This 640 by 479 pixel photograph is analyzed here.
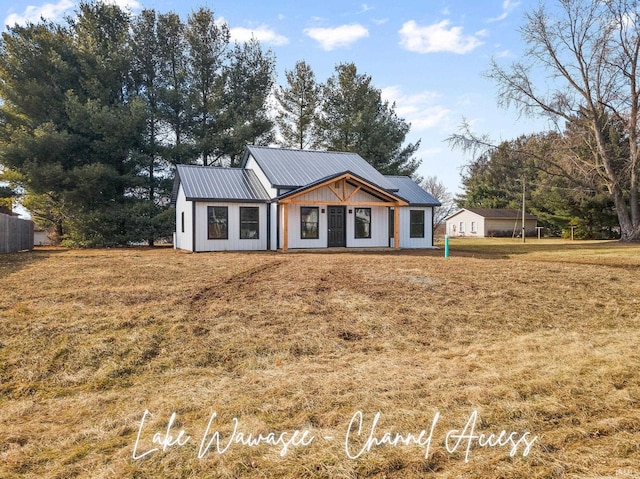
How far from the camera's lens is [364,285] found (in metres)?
9.09

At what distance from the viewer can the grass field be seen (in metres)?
2.94

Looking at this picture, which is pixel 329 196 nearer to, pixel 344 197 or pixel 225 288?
pixel 344 197

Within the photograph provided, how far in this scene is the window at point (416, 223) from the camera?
72.0 ft

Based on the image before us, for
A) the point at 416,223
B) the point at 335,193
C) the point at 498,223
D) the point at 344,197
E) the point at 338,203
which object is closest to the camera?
the point at 335,193

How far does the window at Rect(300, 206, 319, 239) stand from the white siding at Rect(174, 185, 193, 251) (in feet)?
15.1

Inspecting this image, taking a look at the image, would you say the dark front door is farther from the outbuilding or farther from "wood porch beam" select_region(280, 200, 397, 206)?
the outbuilding

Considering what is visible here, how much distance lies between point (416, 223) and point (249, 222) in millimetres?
8540

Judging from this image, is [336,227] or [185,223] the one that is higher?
[185,223]

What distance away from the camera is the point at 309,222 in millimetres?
18766

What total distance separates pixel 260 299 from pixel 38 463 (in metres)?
4.86

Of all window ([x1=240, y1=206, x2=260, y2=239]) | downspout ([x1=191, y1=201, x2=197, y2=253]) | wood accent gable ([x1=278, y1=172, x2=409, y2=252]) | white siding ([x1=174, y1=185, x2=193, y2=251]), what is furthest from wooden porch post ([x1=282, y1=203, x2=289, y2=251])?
white siding ([x1=174, y1=185, x2=193, y2=251])

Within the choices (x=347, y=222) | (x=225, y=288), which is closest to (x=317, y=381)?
(x=225, y=288)

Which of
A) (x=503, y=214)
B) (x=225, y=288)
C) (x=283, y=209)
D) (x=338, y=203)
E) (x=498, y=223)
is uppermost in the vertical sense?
(x=503, y=214)

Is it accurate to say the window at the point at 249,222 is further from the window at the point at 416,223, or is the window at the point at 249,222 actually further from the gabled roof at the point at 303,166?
the window at the point at 416,223
